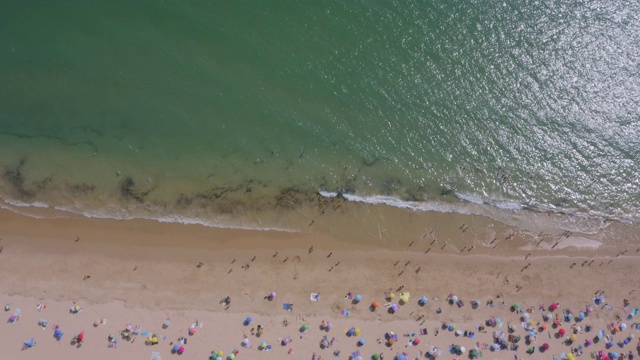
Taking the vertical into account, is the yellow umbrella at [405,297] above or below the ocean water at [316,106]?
below

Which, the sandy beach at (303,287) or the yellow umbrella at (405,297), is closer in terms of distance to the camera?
the sandy beach at (303,287)

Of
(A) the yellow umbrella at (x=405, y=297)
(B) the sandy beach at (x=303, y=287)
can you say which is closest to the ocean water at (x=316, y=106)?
(B) the sandy beach at (x=303, y=287)

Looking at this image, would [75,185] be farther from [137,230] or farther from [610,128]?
[610,128]

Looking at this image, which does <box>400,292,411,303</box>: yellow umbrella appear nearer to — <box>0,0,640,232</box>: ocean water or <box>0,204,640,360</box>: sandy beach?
<box>0,204,640,360</box>: sandy beach

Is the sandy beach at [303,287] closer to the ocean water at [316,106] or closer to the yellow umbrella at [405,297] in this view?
the yellow umbrella at [405,297]

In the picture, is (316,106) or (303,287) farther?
(316,106)

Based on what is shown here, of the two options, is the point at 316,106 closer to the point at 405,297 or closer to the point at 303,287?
the point at 303,287

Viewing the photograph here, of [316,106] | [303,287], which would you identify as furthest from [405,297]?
[316,106]

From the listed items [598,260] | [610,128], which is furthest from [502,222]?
[610,128]
